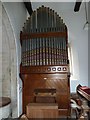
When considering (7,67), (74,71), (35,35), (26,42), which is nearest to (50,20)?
(35,35)

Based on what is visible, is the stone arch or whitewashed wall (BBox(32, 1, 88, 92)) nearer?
the stone arch

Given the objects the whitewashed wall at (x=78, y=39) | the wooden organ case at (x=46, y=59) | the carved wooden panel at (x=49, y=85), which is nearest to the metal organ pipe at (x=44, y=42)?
the wooden organ case at (x=46, y=59)

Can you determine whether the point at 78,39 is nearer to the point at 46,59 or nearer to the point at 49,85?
the point at 46,59

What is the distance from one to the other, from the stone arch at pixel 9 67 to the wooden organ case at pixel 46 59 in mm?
322

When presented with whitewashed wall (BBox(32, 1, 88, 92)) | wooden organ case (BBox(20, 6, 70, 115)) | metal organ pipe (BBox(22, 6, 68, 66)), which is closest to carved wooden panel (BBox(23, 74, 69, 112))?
wooden organ case (BBox(20, 6, 70, 115))

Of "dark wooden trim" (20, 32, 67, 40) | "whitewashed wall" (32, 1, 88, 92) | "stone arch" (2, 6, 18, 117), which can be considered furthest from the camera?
"whitewashed wall" (32, 1, 88, 92)

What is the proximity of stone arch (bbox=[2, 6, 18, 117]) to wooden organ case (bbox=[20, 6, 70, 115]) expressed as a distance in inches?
12.7

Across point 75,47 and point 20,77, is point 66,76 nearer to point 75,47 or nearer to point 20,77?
point 20,77

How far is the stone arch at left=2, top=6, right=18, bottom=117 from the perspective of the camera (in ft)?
13.5

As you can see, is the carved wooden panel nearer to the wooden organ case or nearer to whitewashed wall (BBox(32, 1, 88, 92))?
the wooden organ case

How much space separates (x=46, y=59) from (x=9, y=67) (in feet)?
2.91

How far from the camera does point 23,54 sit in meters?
4.48

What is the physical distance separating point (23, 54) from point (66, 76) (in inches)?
A: 46.2

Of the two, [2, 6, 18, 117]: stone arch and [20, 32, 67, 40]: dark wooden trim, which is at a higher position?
[20, 32, 67, 40]: dark wooden trim
